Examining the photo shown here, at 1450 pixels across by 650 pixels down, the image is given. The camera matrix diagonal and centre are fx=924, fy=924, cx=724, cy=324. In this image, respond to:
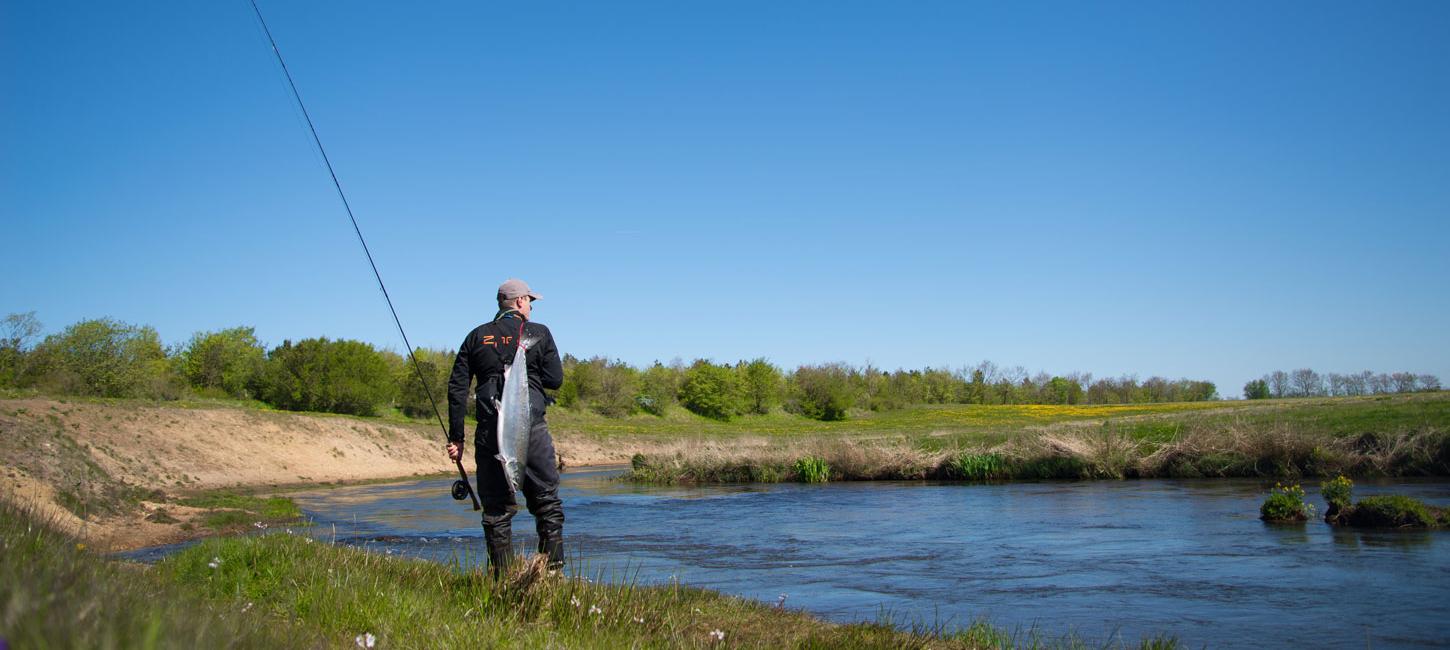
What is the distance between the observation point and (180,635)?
5.90ft

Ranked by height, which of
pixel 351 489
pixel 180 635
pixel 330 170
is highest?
pixel 330 170

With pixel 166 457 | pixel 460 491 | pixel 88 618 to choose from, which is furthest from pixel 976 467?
pixel 88 618

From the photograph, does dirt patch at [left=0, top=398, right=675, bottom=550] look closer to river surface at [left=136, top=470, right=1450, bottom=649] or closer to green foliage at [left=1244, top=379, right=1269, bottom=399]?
river surface at [left=136, top=470, right=1450, bottom=649]

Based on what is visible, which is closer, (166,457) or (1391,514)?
(1391,514)

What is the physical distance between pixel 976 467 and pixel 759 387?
7558cm

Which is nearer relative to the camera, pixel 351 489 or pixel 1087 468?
pixel 1087 468

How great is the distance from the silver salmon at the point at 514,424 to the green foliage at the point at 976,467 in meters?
23.0

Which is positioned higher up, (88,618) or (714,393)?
(714,393)

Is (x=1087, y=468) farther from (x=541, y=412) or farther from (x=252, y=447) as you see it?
(x=252, y=447)

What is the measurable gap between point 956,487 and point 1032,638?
18933 mm

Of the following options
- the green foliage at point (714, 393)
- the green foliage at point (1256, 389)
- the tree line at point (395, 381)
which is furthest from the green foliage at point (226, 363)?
the green foliage at point (1256, 389)

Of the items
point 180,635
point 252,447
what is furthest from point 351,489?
point 180,635

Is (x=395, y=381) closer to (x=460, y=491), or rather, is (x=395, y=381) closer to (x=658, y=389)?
(x=658, y=389)

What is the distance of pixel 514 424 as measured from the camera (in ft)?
23.6
